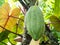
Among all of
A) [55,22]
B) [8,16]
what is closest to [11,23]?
[8,16]

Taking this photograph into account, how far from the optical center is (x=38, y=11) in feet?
1.55

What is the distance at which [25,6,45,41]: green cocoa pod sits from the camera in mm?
453

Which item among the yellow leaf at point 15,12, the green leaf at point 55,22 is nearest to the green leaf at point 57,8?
the green leaf at point 55,22

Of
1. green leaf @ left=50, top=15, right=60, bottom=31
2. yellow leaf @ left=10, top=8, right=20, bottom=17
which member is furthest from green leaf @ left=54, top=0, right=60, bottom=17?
yellow leaf @ left=10, top=8, right=20, bottom=17

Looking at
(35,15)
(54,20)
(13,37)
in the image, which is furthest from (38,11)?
(13,37)

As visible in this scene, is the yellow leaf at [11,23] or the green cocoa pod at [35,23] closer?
the green cocoa pod at [35,23]

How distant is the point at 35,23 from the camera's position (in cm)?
46

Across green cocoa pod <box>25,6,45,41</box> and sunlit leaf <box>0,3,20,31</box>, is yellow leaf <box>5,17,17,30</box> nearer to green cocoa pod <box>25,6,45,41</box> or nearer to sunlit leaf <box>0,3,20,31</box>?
sunlit leaf <box>0,3,20,31</box>

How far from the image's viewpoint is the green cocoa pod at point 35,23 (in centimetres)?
45

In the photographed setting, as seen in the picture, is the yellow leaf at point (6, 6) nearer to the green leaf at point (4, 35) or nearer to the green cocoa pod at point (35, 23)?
the green leaf at point (4, 35)

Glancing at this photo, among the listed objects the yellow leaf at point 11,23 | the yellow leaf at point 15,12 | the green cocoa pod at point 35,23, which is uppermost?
the green cocoa pod at point 35,23

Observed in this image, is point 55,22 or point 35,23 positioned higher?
point 35,23

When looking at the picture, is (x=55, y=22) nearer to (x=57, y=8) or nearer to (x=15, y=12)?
(x=57, y=8)

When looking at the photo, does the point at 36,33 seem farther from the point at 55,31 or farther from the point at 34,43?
the point at 55,31
